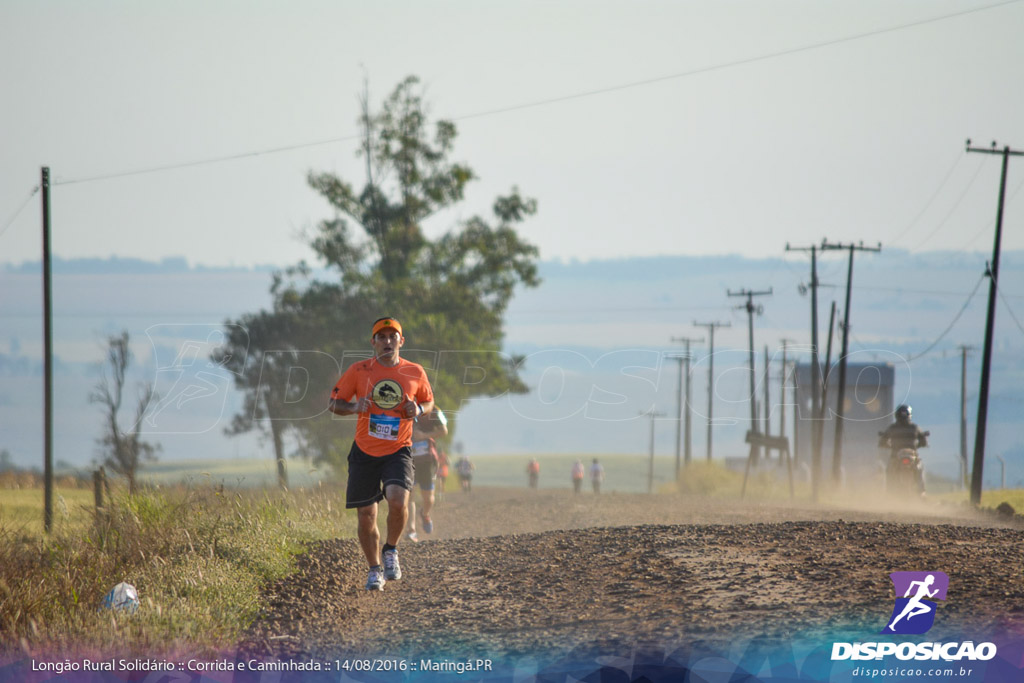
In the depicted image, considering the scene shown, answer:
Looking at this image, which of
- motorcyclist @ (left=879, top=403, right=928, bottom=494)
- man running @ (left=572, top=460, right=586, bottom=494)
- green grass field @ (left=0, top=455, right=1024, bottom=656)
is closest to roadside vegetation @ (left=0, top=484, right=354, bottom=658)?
green grass field @ (left=0, top=455, right=1024, bottom=656)

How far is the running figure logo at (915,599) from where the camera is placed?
25.1ft

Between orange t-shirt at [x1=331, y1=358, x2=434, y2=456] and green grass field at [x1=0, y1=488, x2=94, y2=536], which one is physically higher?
orange t-shirt at [x1=331, y1=358, x2=434, y2=456]

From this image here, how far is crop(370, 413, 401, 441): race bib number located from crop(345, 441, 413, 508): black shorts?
200 millimetres

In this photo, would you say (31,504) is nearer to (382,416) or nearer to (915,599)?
(382,416)

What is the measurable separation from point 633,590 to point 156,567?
4.40 m

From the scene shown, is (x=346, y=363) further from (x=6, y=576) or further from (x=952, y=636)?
(x=952, y=636)

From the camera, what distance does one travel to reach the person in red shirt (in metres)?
9.16

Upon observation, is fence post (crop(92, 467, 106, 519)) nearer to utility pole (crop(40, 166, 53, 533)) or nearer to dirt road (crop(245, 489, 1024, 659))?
dirt road (crop(245, 489, 1024, 659))

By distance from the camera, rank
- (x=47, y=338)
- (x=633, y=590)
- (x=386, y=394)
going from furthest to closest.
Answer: (x=47, y=338) → (x=633, y=590) → (x=386, y=394)

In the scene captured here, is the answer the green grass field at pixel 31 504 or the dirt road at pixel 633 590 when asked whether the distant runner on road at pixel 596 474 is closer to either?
the green grass field at pixel 31 504

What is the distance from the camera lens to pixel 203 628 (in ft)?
28.4

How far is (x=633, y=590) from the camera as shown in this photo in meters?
9.67

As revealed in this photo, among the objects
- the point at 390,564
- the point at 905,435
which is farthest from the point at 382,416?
the point at 905,435

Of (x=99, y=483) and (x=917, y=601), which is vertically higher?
(x=917, y=601)
